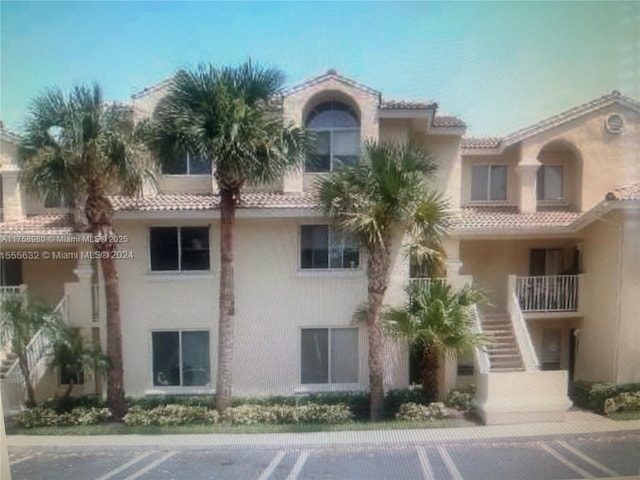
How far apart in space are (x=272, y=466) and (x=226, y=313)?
0.99 meters

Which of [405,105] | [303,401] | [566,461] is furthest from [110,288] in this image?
[566,461]

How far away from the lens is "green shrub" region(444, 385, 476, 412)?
243 cm

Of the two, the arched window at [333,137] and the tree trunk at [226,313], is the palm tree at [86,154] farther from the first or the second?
the arched window at [333,137]

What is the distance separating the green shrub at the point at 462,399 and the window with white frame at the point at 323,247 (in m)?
1.12

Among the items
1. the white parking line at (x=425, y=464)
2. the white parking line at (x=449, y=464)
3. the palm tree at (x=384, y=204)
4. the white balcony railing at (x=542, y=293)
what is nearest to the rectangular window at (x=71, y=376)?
the palm tree at (x=384, y=204)

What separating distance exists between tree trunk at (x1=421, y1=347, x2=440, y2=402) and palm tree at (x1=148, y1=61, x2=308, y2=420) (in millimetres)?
1562

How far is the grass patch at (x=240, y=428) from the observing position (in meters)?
2.32

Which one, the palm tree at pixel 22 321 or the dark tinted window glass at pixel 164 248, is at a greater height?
the dark tinted window glass at pixel 164 248

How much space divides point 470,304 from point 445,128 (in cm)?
117

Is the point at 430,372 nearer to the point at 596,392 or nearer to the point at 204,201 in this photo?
the point at 596,392

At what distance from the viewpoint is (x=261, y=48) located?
6.90 ft

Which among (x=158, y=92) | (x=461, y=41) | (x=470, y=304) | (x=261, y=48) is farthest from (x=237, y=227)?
(x=461, y=41)

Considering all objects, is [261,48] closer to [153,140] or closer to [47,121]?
[153,140]

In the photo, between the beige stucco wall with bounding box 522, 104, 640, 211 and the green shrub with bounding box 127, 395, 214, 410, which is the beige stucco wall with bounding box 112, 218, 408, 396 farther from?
the beige stucco wall with bounding box 522, 104, 640, 211
